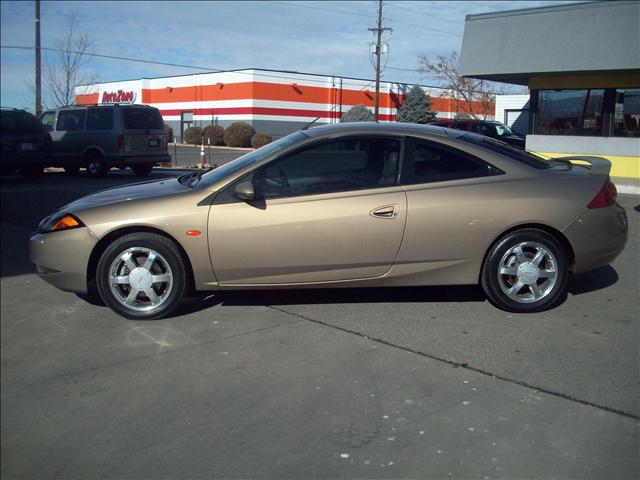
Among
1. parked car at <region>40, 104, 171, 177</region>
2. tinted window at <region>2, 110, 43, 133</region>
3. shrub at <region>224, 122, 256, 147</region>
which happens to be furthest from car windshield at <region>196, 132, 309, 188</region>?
shrub at <region>224, 122, 256, 147</region>

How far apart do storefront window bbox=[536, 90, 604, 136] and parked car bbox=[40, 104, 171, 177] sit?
35.8ft

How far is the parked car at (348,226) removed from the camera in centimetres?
503

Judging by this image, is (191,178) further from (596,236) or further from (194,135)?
(194,135)

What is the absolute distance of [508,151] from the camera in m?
5.63

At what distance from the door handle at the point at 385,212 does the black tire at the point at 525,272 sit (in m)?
0.89

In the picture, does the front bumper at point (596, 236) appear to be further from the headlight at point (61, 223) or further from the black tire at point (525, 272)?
the headlight at point (61, 223)

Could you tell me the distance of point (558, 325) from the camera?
5129mm

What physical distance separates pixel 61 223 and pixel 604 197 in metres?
4.45

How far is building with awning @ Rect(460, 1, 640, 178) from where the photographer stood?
1584 cm

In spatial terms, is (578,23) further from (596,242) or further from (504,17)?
(596,242)

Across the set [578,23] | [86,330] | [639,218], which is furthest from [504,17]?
[86,330]

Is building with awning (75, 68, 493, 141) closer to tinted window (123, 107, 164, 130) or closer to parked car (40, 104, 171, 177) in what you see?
tinted window (123, 107, 164, 130)

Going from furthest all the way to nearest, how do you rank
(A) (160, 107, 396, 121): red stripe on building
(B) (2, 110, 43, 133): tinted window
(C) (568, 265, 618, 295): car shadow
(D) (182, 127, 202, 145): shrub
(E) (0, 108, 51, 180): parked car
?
(A) (160, 107, 396, 121): red stripe on building
(D) (182, 127, 202, 145): shrub
(C) (568, 265, 618, 295): car shadow
(E) (0, 108, 51, 180): parked car
(B) (2, 110, 43, 133): tinted window

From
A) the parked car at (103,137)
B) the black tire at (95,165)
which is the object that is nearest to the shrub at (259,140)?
the parked car at (103,137)
